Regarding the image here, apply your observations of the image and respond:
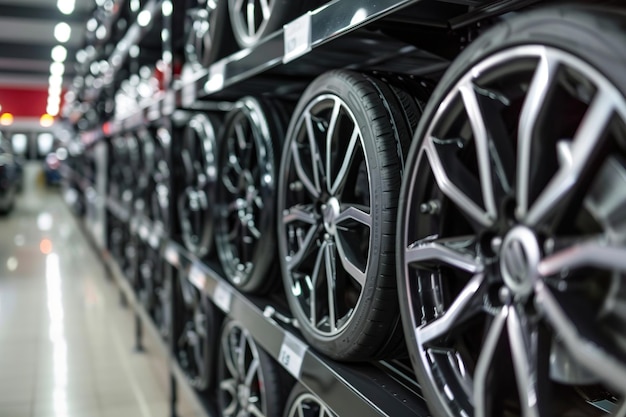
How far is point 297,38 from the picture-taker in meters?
1.27

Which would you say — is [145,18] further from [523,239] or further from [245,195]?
[523,239]

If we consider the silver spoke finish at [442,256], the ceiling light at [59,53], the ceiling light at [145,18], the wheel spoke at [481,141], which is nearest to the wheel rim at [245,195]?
the silver spoke finish at [442,256]

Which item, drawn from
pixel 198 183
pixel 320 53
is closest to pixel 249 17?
pixel 320 53

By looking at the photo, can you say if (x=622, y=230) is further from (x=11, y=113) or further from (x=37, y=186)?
(x=11, y=113)

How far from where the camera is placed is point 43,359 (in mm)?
3381

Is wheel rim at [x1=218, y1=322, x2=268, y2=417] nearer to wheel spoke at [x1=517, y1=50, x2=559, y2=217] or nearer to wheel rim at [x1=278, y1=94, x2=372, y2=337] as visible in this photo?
wheel rim at [x1=278, y1=94, x2=372, y2=337]

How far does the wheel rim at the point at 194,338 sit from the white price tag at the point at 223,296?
248 mm

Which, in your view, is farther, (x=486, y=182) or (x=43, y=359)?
(x=43, y=359)

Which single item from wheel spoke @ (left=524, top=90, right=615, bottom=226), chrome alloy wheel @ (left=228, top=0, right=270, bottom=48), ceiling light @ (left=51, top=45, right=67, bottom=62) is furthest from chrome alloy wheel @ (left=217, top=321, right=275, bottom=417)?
ceiling light @ (left=51, top=45, right=67, bottom=62)

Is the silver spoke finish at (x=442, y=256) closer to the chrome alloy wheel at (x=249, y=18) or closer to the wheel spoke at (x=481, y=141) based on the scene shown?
the wheel spoke at (x=481, y=141)

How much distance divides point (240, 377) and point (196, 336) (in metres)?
0.56

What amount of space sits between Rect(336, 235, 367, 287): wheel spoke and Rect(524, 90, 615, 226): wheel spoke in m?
0.45

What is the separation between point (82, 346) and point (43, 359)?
0.27 meters

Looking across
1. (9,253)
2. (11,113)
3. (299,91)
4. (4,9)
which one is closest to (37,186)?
(11,113)
